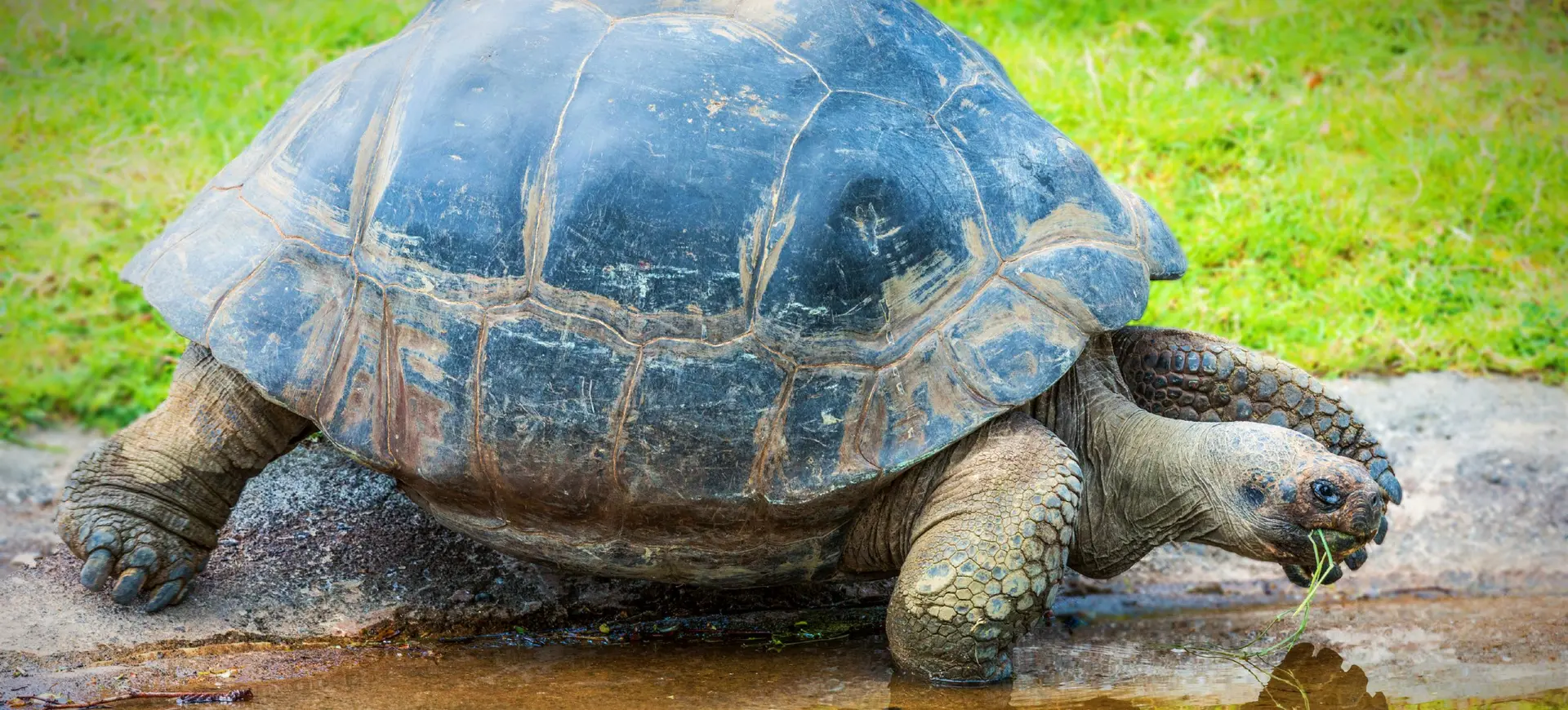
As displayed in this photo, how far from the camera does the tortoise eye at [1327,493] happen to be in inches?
128

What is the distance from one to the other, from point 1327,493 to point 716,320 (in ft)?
4.86

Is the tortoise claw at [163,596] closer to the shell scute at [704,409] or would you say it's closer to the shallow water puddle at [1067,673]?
the shallow water puddle at [1067,673]

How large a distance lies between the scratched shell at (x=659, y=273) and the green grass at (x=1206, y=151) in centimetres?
189

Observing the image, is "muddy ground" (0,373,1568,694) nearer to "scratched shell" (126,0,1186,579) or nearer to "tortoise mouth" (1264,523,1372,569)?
"scratched shell" (126,0,1186,579)

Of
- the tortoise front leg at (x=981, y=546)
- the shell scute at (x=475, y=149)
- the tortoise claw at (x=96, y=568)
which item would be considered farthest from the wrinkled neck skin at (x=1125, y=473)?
the tortoise claw at (x=96, y=568)

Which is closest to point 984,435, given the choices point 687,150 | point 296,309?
point 687,150

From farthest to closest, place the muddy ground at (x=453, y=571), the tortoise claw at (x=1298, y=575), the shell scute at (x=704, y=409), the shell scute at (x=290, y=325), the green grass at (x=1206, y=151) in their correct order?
1. the green grass at (x=1206, y=151)
2. the tortoise claw at (x=1298, y=575)
3. the muddy ground at (x=453, y=571)
4. the shell scute at (x=290, y=325)
5. the shell scute at (x=704, y=409)

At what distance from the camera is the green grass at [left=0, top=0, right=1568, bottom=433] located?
526cm

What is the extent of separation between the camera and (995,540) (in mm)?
3211

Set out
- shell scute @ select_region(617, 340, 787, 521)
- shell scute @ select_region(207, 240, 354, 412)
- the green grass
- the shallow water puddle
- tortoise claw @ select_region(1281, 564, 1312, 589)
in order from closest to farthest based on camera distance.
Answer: shell scute @ select_region(617, 340, 787, 521) < the shallow water puddle < shell scute @ select_region(207, 240, 354, 412) < tortoise claw @ select_region(1281, 564, 1312, 589) < the green grass

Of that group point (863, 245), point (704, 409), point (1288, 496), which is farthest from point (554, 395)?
point (1288, 496)

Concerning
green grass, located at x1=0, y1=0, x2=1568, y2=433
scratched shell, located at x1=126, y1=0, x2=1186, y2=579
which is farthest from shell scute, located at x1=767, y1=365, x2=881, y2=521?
green grass, located at x1=0, y1=0, x2=1568, y2=433

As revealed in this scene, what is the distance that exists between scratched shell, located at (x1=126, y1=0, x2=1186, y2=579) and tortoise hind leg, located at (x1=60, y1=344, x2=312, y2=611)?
1.01 ft

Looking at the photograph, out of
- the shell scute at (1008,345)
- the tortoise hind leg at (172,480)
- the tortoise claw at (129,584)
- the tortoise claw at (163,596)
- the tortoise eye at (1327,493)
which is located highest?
Answer: the shell scute at (1008,345)
